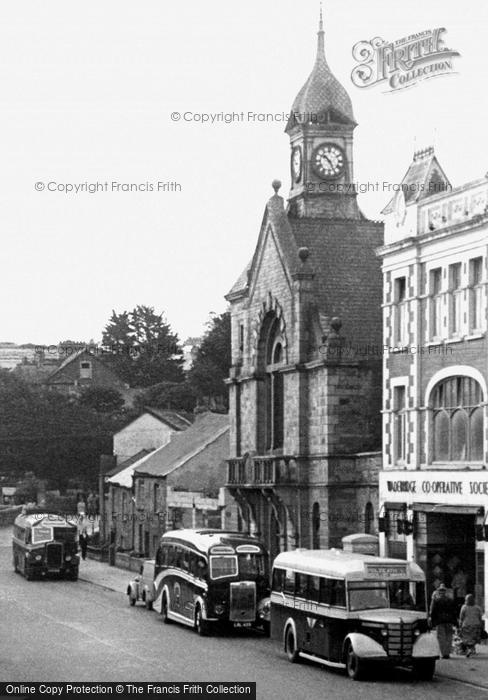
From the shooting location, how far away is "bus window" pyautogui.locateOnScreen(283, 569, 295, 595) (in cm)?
3497

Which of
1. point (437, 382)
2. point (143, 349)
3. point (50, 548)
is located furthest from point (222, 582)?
point (143, 349)

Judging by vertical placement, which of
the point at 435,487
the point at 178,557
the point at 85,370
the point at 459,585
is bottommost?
the point at 459,585

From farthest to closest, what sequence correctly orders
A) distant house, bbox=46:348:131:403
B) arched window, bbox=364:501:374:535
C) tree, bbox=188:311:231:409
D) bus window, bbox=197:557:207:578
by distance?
distant house, bbox=46:348:131:403, tree, bbox=188:311:231:409, arched window, bbox=364:501:374:535, bus window, bbox=197:557:207:578

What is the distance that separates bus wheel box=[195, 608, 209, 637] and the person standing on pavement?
7.76m

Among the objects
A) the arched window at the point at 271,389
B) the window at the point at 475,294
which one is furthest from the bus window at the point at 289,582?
the arched window at the point at 271,389

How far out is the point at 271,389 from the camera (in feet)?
191

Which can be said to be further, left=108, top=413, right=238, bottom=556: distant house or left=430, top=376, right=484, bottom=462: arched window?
left=108, top=413, right=238, bottom=556: distant house

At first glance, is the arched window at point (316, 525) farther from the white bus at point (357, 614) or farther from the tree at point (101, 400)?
the tree at point (101, 400)

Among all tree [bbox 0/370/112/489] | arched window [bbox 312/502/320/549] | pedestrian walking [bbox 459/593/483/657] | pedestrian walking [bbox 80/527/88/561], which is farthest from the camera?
tree [bbox 0/370/112/489]

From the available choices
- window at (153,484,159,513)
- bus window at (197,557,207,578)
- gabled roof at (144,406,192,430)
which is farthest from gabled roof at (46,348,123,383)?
bus window at (197,557,207,578)

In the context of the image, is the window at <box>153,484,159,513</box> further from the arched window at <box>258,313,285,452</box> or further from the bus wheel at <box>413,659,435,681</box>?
the bus wheel at <box>413,659,435,681</box>

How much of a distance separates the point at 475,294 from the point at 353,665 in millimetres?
13858

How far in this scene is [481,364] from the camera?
1608 inches

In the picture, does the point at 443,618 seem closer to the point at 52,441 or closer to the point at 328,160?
the point at 328,160
